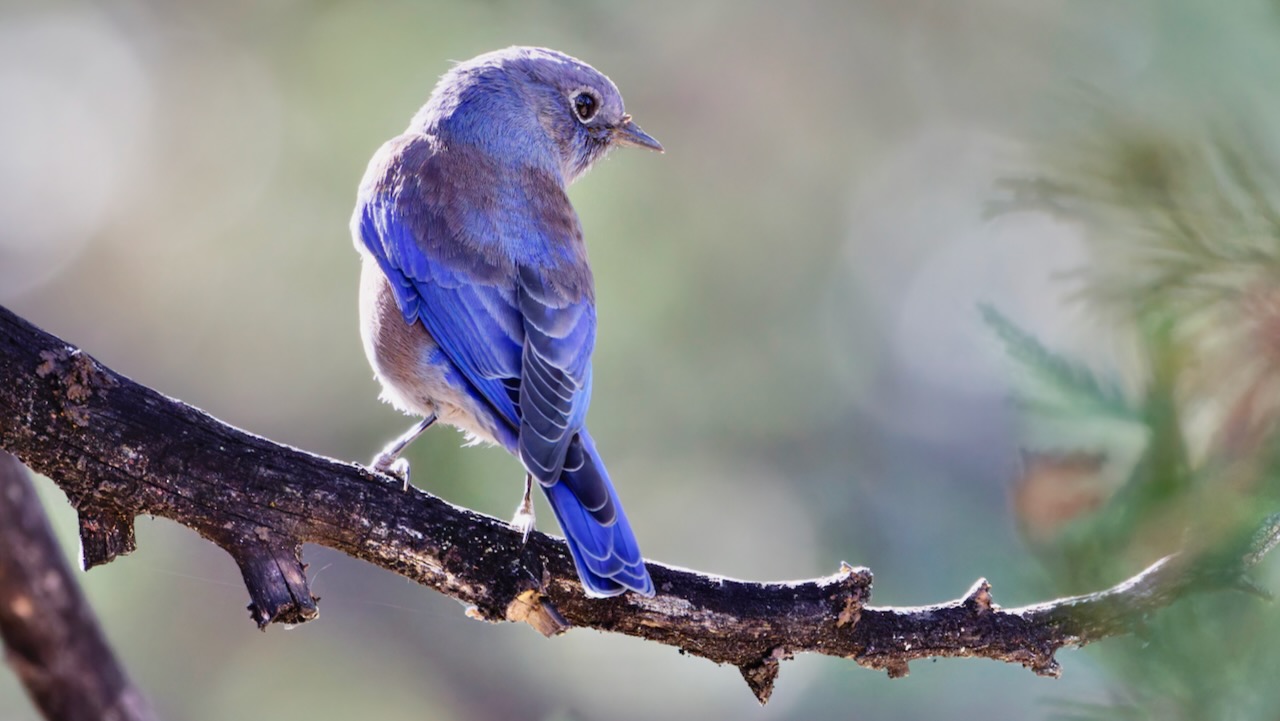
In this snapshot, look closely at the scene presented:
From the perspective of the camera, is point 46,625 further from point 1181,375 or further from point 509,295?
point 1181,375

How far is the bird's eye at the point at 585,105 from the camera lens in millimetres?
4117

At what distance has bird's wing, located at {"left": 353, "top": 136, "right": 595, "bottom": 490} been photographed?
2992 millimetres

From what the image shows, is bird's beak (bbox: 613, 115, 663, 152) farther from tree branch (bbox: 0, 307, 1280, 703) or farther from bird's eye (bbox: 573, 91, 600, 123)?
tree branch (bbox: 0, 307, 1280, 703)

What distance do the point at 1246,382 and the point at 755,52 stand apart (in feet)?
19.8

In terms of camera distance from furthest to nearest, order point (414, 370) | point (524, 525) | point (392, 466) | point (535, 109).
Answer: point (535, 109)
point (414, 370)
point (392, 466)
point (524, 525)

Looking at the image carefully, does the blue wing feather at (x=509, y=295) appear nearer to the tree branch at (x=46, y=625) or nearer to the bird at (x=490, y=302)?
the bird at (x=490, y=302)

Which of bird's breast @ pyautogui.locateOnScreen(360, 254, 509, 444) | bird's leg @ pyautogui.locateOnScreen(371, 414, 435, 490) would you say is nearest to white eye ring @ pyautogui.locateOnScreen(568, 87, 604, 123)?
bird's breast @ pyautogui.locateOnScreen(360, 254, 509, 444)

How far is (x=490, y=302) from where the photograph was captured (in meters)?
3.19

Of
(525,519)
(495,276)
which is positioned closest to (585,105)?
(495,276)

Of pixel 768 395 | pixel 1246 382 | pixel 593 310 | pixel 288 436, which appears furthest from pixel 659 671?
pixel 1246 382

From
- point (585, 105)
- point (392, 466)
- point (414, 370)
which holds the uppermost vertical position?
point (585, 105)

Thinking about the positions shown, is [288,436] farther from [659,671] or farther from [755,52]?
[755,52]

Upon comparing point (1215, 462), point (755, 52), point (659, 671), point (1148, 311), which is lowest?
point (1215, 462)

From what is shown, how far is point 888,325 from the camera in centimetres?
668
